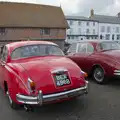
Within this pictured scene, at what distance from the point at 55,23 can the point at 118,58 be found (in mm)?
34896

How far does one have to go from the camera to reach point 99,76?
7.46 meters

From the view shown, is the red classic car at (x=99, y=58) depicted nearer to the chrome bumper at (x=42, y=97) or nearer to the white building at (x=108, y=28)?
the chrome bumper at (x=42, y=97)

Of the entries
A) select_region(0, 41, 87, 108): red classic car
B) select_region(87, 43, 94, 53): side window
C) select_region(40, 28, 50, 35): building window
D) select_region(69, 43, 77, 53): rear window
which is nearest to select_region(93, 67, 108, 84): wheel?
select_region(87, 43, 94, 53): side window

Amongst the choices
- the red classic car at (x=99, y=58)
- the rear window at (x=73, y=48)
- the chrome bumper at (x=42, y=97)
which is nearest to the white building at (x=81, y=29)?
the rear window at (x=73, y=48)

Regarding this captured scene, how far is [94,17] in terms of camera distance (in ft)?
242

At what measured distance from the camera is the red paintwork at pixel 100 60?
683 cm

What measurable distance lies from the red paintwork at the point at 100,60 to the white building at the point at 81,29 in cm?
5492

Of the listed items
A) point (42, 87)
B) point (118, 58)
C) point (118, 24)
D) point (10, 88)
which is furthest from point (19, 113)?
point (118, 24)

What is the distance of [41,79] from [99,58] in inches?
132

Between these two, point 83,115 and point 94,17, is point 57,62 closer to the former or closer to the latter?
point 83,115

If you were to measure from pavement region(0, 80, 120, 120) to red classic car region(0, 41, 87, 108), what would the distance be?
36 centimetres

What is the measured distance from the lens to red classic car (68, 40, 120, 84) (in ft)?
22.6

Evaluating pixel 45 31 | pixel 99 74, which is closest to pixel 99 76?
pixel 99 74

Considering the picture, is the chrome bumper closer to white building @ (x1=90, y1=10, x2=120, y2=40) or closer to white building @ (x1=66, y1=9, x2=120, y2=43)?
white building @ (x1=66, y1=9, x2=120, y2=43)
